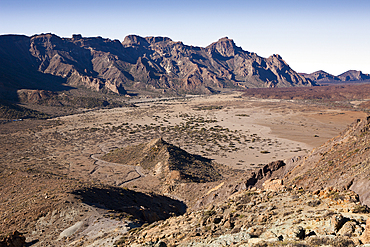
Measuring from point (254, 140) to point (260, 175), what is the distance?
5530 cm

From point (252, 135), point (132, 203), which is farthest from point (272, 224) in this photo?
point (252, 135)

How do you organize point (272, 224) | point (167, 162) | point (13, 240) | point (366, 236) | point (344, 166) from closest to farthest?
point (366, 236) → point (272, 224) → point (13, 240) → point (344, 166) → point (167, 162)

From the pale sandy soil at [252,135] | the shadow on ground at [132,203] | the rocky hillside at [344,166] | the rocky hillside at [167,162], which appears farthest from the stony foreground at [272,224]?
the pale sandy soil at [252,135]

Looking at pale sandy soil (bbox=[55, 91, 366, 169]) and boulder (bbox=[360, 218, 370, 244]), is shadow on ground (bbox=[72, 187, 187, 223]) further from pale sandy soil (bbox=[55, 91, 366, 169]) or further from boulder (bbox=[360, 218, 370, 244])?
pale sandy soil (bbox=[55, 91, 366, 169])

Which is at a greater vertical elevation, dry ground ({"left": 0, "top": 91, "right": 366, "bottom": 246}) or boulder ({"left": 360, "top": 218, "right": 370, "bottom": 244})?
boulder ({"left": 360, "top": 218, "right": 370, "bottom": 244})

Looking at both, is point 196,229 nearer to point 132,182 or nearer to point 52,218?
point 52,218

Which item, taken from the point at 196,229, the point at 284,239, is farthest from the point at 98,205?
the point at 284,239

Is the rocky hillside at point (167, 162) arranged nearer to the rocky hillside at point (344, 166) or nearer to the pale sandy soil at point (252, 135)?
the pale sandy soil at point (252, 135)

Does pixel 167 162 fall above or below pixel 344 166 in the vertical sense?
below

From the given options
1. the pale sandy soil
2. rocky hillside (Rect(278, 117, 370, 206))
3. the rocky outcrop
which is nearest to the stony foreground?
rocky hillside (Rect(278, 117, 370, 206))

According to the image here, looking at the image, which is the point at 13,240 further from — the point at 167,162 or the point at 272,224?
the point at 167,162

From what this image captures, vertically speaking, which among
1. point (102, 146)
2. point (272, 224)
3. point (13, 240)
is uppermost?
point (272, 224)

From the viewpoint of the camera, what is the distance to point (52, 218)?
80.5ft

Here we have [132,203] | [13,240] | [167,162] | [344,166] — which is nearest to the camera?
[13,240]
